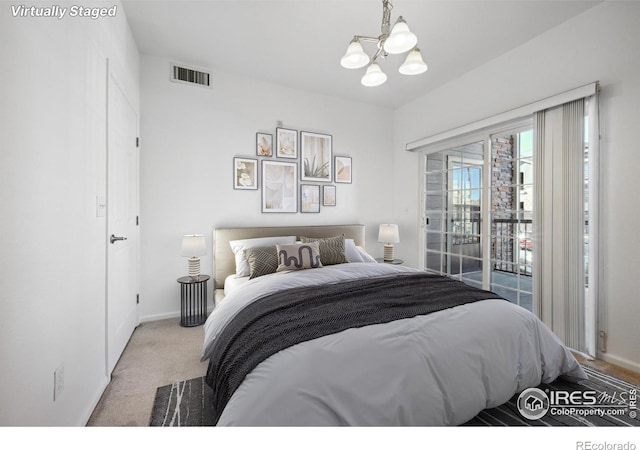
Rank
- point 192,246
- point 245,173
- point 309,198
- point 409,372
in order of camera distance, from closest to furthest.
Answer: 1. point 409,372
2. point 192,246
3. point 245,173
4. point 309,198

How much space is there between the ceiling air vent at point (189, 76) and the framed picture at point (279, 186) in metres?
1.06

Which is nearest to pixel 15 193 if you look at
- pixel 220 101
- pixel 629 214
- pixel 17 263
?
pixel 17 263

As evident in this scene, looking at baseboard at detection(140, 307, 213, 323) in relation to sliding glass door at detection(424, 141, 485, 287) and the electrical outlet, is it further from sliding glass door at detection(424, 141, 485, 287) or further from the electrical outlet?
sliding glass door at detection(424, 141, 485, 287)

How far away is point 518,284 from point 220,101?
3.77m

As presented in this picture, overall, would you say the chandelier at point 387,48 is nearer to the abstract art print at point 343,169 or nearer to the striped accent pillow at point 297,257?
the striped accent pillow at point 297,257

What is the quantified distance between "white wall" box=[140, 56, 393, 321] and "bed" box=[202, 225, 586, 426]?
1407 mm

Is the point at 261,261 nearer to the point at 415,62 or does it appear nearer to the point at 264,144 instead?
the point at 264,144

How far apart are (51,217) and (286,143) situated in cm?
266

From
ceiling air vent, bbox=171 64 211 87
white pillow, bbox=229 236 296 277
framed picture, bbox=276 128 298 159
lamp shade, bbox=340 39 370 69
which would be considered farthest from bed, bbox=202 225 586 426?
ceiling air vent, bbox=171 64 211 87

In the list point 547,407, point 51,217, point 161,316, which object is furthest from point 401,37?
point 161,316

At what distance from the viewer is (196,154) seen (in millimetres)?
3182

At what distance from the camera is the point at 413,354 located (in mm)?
1263

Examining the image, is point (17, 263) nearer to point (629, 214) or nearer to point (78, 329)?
point (78, 329)

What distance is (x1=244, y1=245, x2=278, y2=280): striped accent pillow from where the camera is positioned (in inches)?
104
